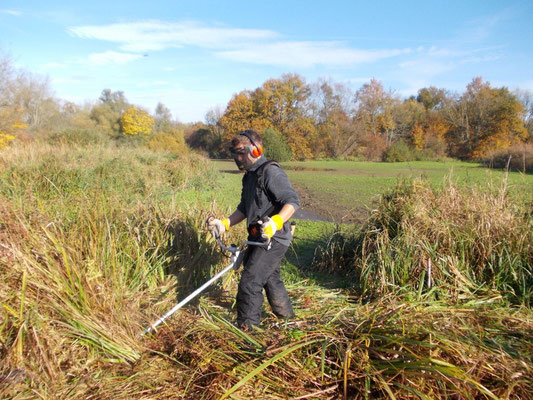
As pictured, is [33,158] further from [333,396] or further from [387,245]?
[333,396]

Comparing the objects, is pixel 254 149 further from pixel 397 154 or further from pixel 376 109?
pixel 376 109

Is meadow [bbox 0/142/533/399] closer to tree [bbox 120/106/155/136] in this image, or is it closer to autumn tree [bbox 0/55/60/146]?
autumn tree [bbox 0/55/60/146]

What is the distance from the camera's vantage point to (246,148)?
336 centimetres

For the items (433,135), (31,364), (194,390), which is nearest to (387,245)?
(194,390)

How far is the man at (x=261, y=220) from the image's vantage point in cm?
318

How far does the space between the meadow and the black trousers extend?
0.61ft

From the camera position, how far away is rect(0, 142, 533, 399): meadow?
2.14 m

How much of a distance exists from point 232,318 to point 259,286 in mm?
618

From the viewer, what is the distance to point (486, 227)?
4.39 meters

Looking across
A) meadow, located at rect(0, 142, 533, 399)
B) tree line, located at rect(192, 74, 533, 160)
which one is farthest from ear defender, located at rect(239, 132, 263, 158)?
tree line, located at rect(192, 74, 533, 160)

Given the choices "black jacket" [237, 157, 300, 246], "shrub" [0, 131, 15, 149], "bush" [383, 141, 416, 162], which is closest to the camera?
"black jacket" [237, 157, 300, 246]

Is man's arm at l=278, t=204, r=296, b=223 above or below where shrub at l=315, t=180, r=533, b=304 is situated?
above

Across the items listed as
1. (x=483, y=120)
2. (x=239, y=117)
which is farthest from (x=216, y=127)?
(x=483, y=120)

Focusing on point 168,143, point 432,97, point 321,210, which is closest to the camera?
point 321,210
